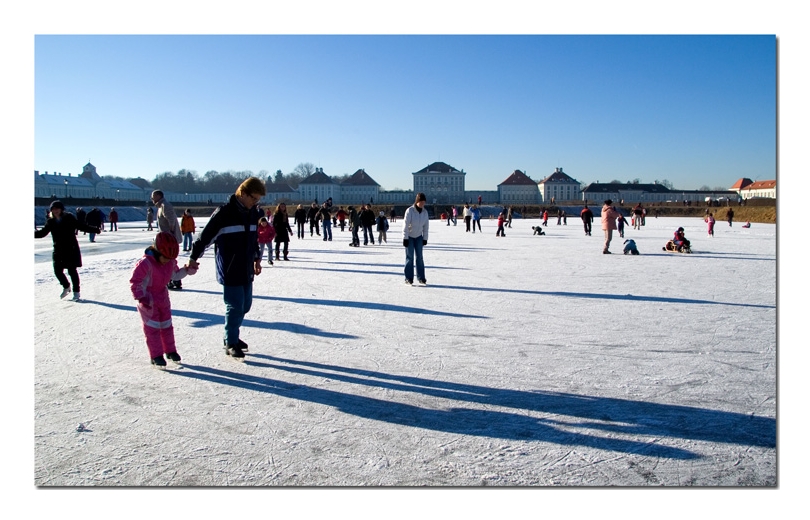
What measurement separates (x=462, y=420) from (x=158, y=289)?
6.69 feet

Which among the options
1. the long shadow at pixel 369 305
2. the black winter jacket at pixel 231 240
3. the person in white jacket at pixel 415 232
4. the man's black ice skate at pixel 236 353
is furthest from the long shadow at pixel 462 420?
the person in white jacket at pixel 415 232

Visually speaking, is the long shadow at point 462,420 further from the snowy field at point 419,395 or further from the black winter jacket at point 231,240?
the black winter jacket at point 231,240

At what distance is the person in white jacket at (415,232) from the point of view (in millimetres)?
7078

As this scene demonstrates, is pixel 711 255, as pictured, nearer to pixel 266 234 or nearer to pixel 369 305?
pixel 369 305

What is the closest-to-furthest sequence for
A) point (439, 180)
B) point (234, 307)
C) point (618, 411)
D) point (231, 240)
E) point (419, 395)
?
1. point (618, 411)
2. point (419, 395)
3. point (231, 240)
4. point (234, 307)
5. point (439, 180)

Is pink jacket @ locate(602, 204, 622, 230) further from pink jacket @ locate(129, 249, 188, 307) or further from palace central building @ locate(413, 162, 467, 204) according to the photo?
palace central building @ locate(413, 162, 467, 204)

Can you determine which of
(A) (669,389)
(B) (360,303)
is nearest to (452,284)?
(B) (360,303)

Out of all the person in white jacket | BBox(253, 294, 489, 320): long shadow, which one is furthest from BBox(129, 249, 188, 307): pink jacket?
the person in white jacket

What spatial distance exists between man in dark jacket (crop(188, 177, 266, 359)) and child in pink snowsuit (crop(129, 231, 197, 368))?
169 mm

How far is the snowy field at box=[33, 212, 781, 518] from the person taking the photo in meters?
2.11

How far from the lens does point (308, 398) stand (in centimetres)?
287

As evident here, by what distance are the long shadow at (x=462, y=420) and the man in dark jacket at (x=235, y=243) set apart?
1.94ft

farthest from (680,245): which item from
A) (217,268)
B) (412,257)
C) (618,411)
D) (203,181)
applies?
(203,181)

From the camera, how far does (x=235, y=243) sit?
11.4 feet
